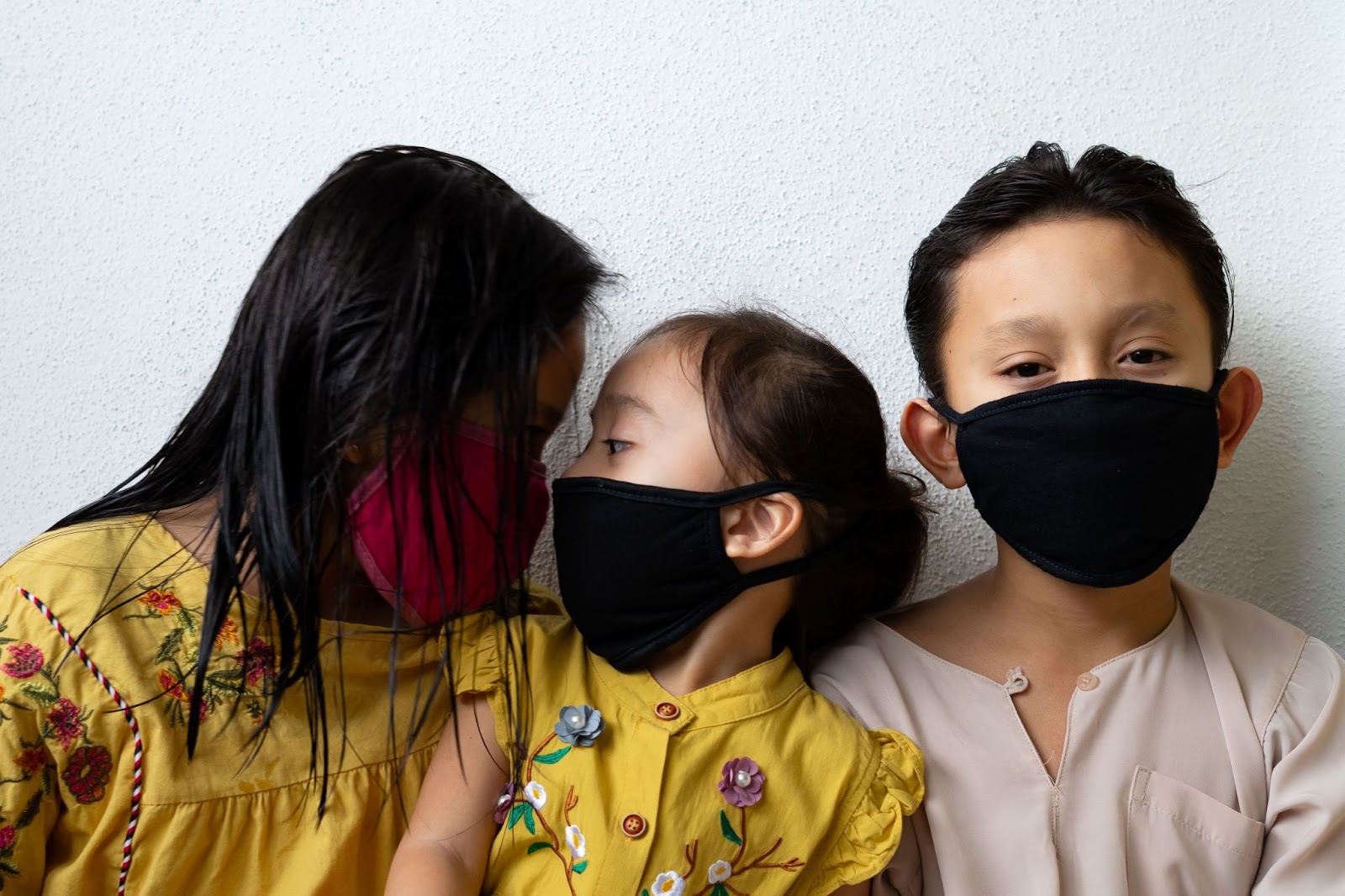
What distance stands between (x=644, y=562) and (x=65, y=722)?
57 cm

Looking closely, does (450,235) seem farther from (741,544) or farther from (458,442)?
(741,544)

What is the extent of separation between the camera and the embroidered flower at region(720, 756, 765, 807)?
3.59 ft

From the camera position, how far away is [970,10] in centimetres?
151

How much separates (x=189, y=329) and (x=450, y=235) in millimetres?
589

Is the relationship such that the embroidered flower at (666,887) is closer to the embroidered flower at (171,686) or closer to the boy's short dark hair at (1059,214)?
the embroidered flower at (171,686)

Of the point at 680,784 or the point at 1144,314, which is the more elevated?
the point at 1144,314

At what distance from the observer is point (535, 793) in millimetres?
1128

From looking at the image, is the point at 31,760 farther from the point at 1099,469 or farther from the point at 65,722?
the point at 1099,469

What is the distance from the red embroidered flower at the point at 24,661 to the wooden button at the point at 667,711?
1.95ft

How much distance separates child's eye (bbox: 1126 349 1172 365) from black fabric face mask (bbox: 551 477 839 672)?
1.21 feet

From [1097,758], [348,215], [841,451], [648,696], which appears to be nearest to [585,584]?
[648,696]

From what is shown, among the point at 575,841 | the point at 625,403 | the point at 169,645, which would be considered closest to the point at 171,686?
the point at 169,645

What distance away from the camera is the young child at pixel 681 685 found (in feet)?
3.58

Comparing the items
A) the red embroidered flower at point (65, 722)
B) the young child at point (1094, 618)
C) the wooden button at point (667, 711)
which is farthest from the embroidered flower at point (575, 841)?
the red embroidered flower at point (65, 722)
